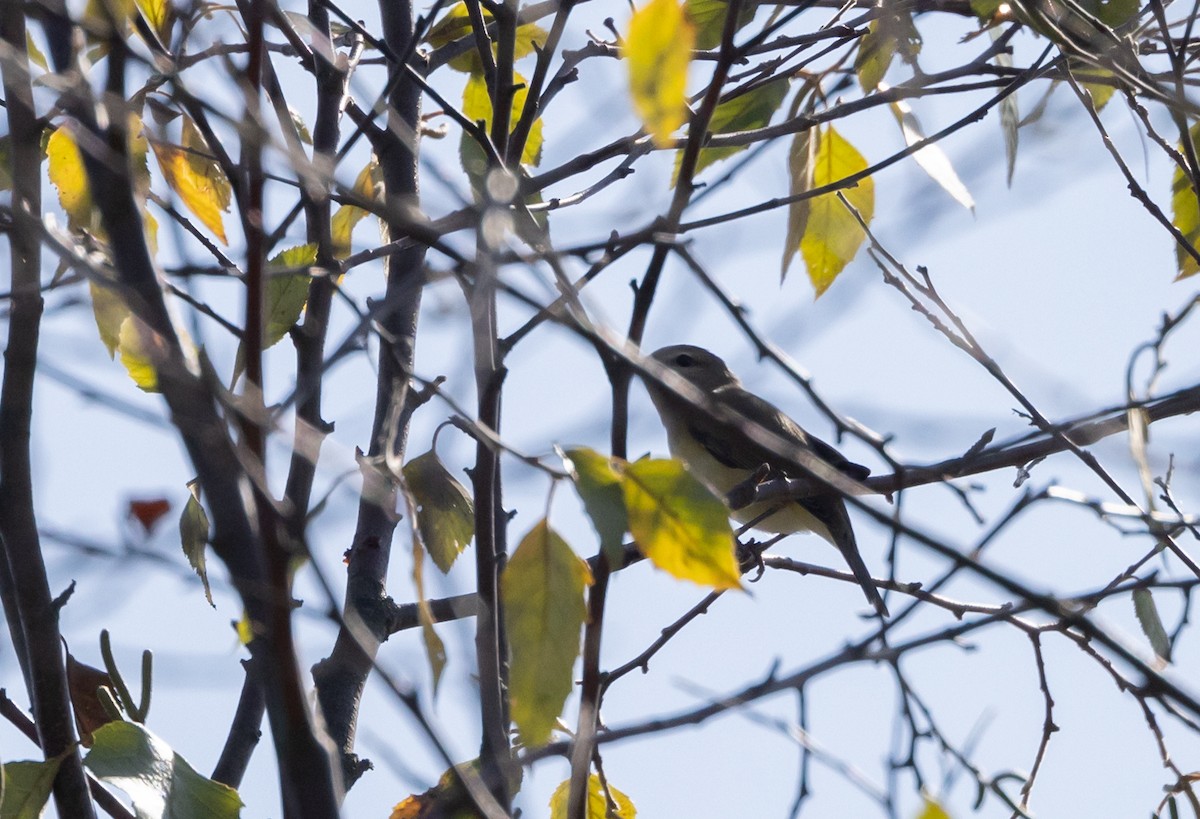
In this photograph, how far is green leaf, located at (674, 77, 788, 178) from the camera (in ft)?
8.59

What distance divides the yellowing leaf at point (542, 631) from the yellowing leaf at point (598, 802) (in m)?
1.00

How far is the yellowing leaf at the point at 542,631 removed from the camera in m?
1.62

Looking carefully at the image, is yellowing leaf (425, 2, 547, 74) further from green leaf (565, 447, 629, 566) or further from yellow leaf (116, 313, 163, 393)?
green leaf (565, 447, 629, 566)

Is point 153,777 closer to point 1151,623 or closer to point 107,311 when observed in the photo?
point 107,311

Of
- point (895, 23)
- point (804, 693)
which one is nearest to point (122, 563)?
point (804, 693)

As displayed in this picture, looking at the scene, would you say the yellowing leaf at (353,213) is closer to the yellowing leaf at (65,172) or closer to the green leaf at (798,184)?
the yellowing leaf at (65,172)

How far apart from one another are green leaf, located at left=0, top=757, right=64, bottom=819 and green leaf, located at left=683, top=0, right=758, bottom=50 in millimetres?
1858

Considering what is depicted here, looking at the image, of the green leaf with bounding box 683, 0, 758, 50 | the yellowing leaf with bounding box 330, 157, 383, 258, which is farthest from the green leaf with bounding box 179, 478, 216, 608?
the green leaf with bounding box 683, 0, 758, 50

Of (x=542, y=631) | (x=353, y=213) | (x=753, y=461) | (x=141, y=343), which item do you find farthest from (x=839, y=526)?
(x=141, y=343)

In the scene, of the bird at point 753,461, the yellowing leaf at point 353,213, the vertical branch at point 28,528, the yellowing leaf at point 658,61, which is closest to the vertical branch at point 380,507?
the yellowing leaf at point 353,213

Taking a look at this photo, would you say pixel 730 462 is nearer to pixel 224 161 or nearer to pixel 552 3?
pixel 552 3

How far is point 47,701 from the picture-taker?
227 cm

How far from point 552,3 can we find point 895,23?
99cm

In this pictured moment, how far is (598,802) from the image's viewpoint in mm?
2613
